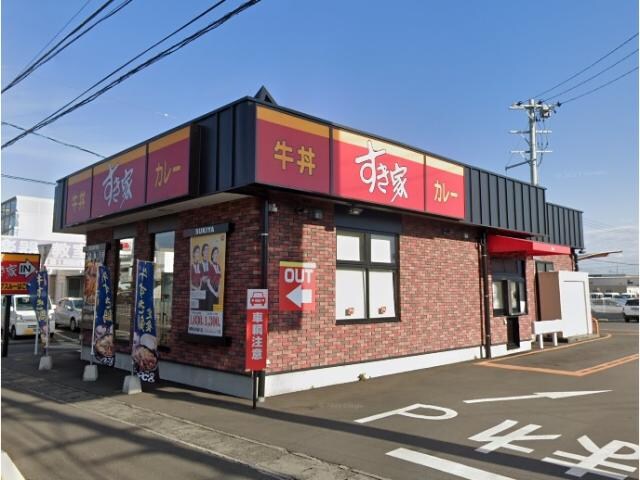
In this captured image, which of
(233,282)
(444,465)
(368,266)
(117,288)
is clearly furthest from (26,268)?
(444,465)

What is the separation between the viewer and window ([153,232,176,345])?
34.8 feet

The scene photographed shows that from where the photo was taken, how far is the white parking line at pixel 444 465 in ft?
15.9

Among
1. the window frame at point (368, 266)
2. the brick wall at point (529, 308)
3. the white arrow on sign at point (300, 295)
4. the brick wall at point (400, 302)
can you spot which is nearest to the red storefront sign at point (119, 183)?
the brick wall at point (400, 302)

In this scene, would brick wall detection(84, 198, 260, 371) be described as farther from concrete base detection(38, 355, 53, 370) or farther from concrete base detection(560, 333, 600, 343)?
concrete base detection(560, 333, 600, 343)

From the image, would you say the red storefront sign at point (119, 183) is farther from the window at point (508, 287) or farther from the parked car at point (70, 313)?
the parked car at point (70, 313)

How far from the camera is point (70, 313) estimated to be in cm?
2236

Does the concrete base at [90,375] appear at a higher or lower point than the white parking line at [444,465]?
higher

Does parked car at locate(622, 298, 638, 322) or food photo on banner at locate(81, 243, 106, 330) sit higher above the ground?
food photo on banner at locate(81, 243, 106, 330)

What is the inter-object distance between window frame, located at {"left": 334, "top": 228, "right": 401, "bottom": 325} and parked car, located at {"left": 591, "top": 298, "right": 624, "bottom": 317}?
31156 mm

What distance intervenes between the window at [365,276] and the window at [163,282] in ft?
12.5

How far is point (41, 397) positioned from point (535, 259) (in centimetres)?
1611

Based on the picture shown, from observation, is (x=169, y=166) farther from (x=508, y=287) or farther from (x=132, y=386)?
(x=508, y=287)

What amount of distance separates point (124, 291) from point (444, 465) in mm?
9700

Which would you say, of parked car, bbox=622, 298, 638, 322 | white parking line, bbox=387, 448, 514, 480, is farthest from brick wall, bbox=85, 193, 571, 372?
parked car, bbox=622, 298, 638, 322
